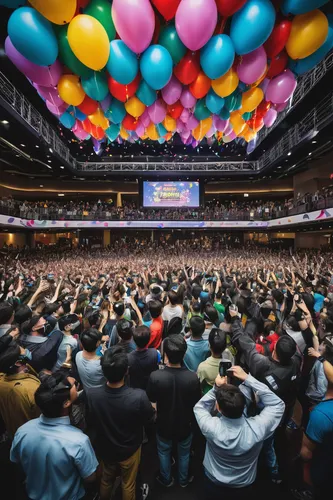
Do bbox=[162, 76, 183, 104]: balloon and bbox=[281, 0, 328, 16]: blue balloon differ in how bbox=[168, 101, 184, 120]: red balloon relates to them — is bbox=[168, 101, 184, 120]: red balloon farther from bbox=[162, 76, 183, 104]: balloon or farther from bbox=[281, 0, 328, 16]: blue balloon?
bbox=[281, 0, 328, 16]: blue balloon

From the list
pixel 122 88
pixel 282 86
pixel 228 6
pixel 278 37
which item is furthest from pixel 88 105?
pixel 282 86

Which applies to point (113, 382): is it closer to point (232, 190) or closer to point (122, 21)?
point (122, 21)

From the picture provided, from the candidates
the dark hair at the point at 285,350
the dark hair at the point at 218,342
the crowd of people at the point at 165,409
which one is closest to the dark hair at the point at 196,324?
the crowd of people at the point at 165,409

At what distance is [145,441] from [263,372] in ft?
4.64

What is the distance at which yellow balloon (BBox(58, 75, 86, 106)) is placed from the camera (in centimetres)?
319

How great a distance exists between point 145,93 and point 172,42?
0.66 m

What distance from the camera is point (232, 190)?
82.4ft

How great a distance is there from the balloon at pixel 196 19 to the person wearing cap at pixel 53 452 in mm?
3252

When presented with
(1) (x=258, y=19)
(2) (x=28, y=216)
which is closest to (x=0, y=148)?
(2) (x=28, y=216)

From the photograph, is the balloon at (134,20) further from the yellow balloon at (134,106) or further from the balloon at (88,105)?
the balloon at (88,105)

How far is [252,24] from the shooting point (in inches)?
94.7

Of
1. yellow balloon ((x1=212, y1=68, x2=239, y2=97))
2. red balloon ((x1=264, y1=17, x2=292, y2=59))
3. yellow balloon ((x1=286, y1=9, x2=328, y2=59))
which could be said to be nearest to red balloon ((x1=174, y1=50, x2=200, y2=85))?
yellow balloon ((x1=212, y1=68, x2=239, y2=97))

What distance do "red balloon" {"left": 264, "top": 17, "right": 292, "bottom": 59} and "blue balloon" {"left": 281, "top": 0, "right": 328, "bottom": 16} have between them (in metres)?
0.25

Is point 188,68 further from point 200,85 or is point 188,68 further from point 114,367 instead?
point 114,367
